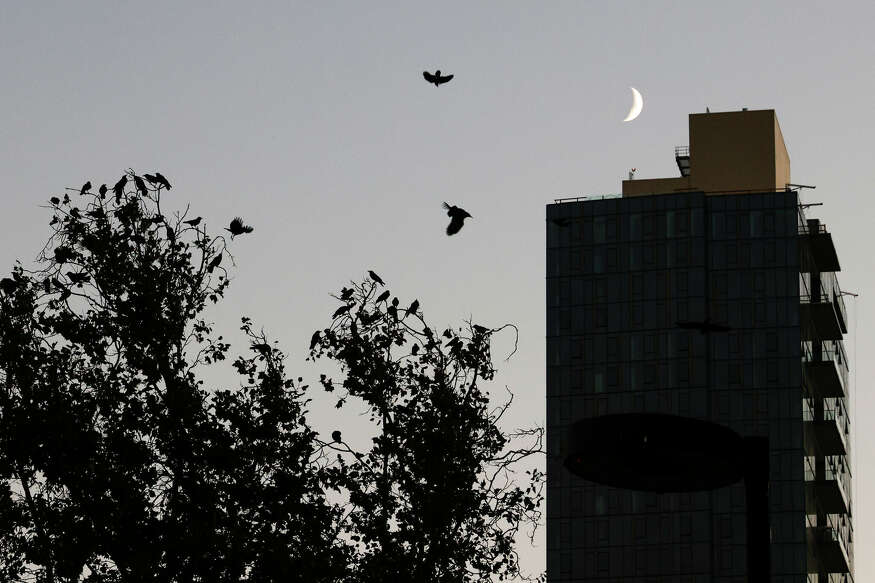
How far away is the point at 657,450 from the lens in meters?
14.9

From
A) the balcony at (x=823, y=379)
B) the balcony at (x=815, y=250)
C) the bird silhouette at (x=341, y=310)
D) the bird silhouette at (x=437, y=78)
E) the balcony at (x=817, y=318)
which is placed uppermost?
the balcony at (x=815, y=250)

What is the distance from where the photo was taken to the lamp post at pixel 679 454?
568 inches

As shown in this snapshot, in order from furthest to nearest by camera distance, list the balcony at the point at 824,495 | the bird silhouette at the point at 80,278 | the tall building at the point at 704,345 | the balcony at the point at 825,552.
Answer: the tall building at the point at 704,345 < the balcony at the point at 824,495 < the balcony at the point at 825,552 < the bird silhouette at the point at 80,278

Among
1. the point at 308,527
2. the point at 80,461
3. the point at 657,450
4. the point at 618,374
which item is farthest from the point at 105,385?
the point at 618,374

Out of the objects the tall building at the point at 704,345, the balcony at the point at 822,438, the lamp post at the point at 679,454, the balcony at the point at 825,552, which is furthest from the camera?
the tall building at the point at 704,345

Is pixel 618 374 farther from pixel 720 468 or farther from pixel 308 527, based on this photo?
pixel 720 468

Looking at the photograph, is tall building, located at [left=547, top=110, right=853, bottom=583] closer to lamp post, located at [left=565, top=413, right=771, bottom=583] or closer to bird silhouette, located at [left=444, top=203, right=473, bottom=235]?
bird silhouette, located at [left=444, top=203, right=473, bottom=235]

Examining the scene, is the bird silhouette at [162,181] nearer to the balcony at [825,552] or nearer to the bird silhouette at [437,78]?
the bird silhouette at [437,78]

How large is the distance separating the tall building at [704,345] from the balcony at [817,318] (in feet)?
0.45

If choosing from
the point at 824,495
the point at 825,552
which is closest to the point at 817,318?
the point at 824,495

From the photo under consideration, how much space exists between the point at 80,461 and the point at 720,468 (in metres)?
14.3

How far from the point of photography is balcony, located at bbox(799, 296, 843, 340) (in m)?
169

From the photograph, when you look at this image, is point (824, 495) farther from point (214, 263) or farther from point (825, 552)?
point (214, 263)

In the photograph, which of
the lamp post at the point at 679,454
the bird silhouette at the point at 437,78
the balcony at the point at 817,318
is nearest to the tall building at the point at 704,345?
the balcony at the point at 817,318
